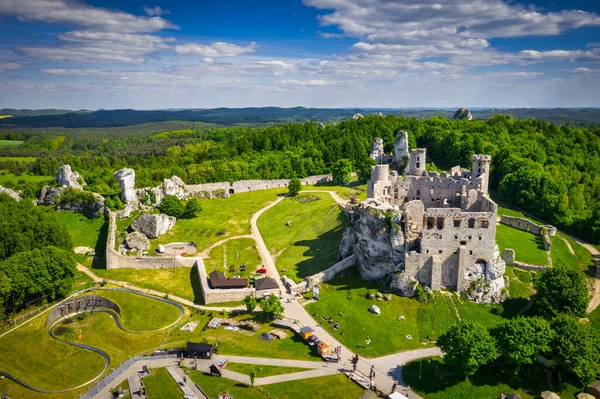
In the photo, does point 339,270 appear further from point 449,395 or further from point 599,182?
point 599,182

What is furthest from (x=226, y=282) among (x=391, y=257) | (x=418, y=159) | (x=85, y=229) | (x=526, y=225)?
(x=526, y=225)

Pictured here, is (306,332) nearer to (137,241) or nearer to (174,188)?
(137,241)

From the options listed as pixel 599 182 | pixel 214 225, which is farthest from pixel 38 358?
pixel 599 182

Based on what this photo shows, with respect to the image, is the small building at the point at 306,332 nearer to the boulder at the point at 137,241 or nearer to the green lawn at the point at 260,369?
→ the green lawn at the point at 260,369

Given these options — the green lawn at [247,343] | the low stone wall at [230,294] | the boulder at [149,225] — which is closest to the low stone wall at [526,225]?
the low stone wall at [230,294]

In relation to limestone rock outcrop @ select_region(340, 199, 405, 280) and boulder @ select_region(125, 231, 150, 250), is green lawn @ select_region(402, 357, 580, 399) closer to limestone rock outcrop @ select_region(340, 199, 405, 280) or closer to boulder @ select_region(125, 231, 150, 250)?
limestone rock outcrop @ select_region(340, 199, 405, 280)
